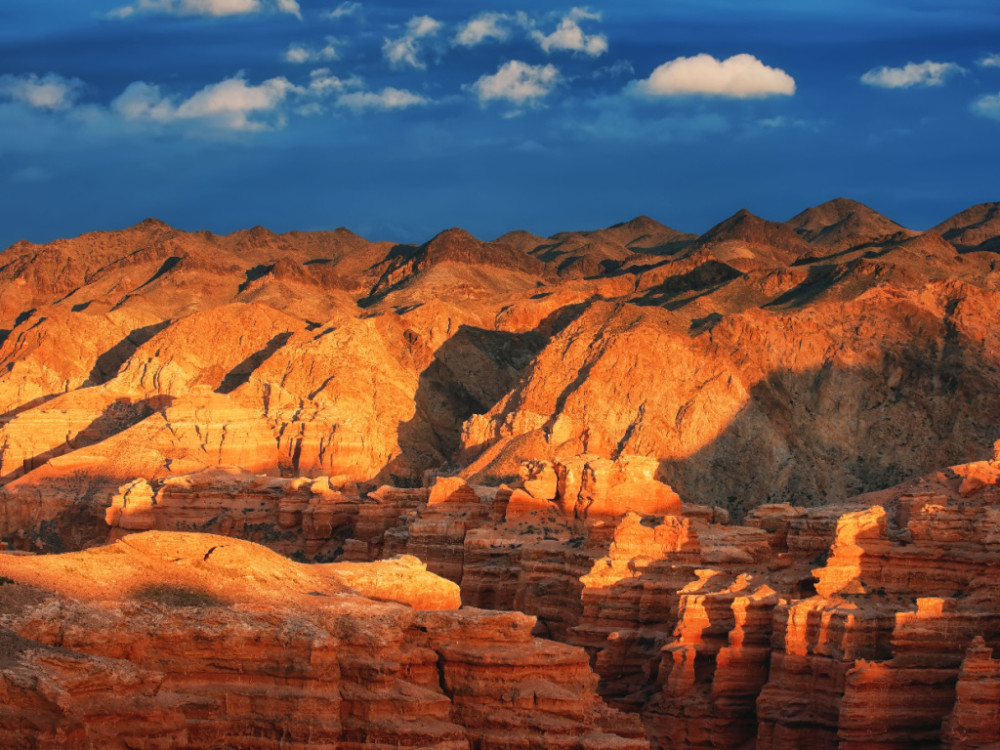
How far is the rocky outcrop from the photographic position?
39.0 m

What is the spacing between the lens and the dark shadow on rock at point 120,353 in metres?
149

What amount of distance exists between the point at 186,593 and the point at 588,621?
26897mm

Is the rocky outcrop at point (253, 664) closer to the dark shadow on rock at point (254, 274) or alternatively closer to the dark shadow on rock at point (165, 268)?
the dark shadow on rock at point (254, 274)

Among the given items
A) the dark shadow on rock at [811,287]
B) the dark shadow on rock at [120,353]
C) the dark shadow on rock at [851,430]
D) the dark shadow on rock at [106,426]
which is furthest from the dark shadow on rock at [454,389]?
the dark shadow on rock at [120,353]

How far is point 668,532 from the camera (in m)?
72.5

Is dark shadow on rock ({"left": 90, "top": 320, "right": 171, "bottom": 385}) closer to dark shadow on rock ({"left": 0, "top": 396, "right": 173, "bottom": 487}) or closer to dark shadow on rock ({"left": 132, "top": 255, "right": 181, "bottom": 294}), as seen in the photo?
dark shadow on rock ({"left": 0, "top": 396, "right": 173, "bottom": 487})

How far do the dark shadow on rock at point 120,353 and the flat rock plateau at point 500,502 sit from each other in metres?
0.51

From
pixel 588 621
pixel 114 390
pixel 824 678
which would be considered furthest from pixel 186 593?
pixel 114 390

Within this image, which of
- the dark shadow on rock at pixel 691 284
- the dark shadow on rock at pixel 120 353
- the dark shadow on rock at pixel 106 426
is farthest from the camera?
the dark shadow on rock at pixel 120 353

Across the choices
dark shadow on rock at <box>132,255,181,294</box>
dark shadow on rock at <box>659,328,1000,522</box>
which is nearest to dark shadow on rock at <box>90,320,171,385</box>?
dark shadow on rock at <box>132,255,181,294</box>

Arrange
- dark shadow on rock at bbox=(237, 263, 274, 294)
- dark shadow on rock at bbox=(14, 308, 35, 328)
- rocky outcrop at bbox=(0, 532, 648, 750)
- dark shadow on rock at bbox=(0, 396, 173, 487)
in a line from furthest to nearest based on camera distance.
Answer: dark shadow on rock at bbox=(237, 263, 274, 294)
dark shadow on rock at bbox=(14, 308, 35, 328)
dark shadow on rock at bbox=(0, 396, 173, 487)
rocky outcrop at bbox=(0, 532, 648, 750)

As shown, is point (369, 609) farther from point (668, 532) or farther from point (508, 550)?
point (508, 550)

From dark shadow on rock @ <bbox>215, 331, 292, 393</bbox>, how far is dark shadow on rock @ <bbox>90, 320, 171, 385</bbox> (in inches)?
403

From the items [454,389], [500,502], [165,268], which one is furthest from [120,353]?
[500,502]
